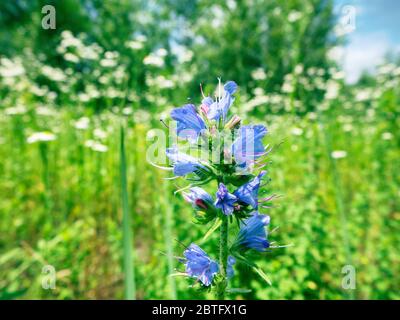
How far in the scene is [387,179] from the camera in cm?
366

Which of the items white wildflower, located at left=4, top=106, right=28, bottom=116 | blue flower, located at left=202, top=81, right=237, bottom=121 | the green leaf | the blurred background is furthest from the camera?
white wildflower, located at left=4, top=106, right=28, bottom=116

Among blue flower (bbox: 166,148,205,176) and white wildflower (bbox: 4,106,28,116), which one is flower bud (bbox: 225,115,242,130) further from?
white wildflower (bbox: 4,106,28,116)

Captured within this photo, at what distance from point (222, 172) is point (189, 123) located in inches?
7.9

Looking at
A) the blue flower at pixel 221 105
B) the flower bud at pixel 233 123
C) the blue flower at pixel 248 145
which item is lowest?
the blue flower at pixel 248 145

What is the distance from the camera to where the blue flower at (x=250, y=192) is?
1044 millimetres

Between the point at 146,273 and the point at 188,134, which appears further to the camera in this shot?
the point at 146,273

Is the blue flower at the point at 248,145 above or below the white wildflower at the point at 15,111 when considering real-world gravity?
below

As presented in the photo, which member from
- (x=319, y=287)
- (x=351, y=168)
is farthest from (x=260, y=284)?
(x=351, y=168)

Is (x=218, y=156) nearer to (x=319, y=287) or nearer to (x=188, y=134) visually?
(x=188, y=134)

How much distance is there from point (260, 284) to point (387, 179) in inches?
94.8

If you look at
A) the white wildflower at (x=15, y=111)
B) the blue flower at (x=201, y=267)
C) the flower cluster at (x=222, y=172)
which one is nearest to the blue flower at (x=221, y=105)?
the flower cluster at (x=222, y=172)

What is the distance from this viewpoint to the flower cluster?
106cm

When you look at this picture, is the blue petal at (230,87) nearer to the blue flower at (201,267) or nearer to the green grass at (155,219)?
the blue flower at (201,267)

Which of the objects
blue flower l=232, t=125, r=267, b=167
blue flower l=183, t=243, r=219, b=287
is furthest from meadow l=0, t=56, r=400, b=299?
blue flower l=232, t=125, r=267, b=167
